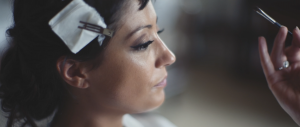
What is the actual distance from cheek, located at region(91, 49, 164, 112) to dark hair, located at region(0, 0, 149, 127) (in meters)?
0.06

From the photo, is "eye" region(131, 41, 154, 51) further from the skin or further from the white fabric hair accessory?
the white fabric hair accessory

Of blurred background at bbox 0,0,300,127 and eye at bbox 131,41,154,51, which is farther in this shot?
blurred background at bbox 0,0,300,127

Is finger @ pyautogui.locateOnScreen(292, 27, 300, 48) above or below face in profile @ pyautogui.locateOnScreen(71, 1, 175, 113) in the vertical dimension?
above

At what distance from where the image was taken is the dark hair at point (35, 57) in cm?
76

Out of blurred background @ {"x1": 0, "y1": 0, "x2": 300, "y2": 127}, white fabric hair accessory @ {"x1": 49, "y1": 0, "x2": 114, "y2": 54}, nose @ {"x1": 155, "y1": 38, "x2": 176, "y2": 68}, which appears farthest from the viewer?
blurred background @ {"x1": 0, "y1": 0, "x2": 300, "y2": 127}

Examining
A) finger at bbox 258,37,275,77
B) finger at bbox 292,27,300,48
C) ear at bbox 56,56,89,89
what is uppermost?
finger at bbox 292,27,300,48

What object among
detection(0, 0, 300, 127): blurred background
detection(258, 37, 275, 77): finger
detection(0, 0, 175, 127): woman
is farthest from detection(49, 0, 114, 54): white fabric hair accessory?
detection(0, 0, 300, 127): blurred background

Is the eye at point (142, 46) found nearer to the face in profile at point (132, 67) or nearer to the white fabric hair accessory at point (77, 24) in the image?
the face in profile at point (132, 67)

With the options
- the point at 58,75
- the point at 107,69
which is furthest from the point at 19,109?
the point at 107,69

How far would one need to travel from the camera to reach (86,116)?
0.88 meters

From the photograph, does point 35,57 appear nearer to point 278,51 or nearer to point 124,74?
point 124,74

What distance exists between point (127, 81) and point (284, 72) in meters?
0.49

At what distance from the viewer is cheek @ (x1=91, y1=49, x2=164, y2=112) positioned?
2.60 ft

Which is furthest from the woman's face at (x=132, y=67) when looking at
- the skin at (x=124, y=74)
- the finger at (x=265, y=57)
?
the finger at (x=265, y=57)
